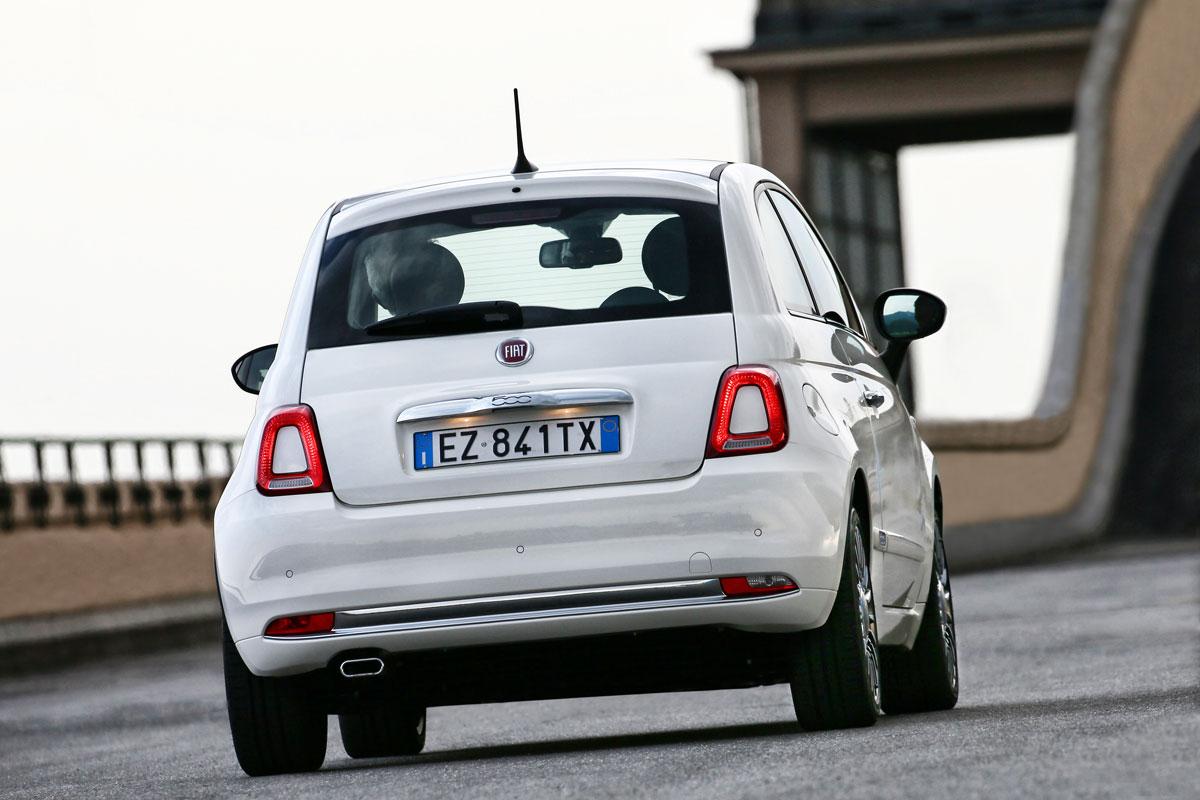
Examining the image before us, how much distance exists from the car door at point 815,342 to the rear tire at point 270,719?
1726mm

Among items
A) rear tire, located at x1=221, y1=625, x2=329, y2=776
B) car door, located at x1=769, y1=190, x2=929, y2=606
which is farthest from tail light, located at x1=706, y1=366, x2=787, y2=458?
rear tire, located at x1=221, y1=625, x2=329, y2=776

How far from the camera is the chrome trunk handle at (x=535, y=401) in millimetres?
7145

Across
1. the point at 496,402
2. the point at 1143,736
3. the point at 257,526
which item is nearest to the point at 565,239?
the point at 496,402

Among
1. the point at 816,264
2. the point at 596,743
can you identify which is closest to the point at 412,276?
the point at 816,264

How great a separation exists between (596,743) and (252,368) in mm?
1661

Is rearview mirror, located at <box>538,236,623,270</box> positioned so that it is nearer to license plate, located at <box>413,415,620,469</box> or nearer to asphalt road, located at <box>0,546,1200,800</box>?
license plate, located at <box>413,415,620,469</box>

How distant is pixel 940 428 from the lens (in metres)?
26.9

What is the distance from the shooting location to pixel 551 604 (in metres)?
7.06

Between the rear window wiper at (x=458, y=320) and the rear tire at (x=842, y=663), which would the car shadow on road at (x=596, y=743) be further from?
the rear window wiper at (x=458, y=320)

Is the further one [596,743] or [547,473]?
[596,743]

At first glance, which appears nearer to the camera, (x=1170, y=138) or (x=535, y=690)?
(x=535, y=690)

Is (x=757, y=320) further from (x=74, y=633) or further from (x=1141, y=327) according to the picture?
(x=1141, y=327)

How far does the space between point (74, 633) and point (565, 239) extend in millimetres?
13084

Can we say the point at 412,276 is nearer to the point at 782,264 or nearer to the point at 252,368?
the point at 252,368
